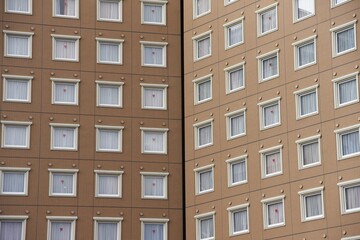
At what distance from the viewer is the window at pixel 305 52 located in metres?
63.8

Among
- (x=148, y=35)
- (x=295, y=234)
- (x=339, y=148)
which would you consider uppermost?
(x=148, y=35)

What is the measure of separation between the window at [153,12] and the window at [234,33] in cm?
635

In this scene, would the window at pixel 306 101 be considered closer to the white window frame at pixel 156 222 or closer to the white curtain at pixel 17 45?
the white window frame at pixel 156 222

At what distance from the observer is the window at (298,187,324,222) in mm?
61375

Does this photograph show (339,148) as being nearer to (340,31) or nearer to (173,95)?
(340,31)

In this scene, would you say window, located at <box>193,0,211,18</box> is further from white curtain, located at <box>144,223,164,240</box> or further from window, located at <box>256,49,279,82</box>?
white curtain, located at <box>144,223,164,240</box>

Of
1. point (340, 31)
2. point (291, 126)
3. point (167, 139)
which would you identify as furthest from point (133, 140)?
point (340, 31)

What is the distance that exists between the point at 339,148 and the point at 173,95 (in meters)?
16.6

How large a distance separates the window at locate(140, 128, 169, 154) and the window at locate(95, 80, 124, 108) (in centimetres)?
274

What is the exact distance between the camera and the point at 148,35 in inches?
2931

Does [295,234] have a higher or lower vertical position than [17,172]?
lower

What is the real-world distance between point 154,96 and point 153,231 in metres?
9.68

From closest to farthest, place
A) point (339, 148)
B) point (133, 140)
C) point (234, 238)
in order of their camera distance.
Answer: point (339, 148)
point (234, 238)
point (133, 140)

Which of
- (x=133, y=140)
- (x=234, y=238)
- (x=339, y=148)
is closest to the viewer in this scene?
(x=339, y=148)
